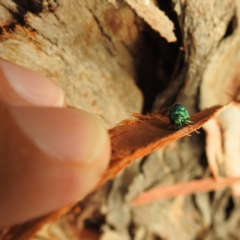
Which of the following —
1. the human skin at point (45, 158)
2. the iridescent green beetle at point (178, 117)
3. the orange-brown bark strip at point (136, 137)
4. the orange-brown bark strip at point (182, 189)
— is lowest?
the orange-brown bark strip at point (182, 189)

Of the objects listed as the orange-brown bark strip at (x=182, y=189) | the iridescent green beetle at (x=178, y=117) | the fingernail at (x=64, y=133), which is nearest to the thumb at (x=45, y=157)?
the fingernail at (x=64, y=133)

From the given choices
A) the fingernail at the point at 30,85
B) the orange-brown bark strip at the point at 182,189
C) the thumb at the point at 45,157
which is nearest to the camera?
the thumb at the point at 45,157

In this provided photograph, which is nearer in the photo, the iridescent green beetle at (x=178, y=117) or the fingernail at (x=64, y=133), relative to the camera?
the fingernail at (x=64, y=133)

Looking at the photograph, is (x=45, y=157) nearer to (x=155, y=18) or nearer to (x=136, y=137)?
(x=136, y=137)

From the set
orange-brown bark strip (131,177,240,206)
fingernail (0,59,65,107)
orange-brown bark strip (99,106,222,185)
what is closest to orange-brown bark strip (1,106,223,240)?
orange-brown bark strip (99,106,222,185)

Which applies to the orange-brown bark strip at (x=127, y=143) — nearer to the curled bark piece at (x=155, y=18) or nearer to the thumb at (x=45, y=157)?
the thumb at (x=45, y=157)

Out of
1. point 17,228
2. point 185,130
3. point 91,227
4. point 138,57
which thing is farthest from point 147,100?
point 91,227

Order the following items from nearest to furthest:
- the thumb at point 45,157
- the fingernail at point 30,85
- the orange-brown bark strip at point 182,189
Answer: the thumb at point 45,157
the fingernail at point 30,85
the orange-brown bark strip at point 182,189

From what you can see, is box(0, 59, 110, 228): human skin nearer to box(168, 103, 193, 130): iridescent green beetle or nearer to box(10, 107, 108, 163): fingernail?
box(10, 107, 108, 163): fingernail
